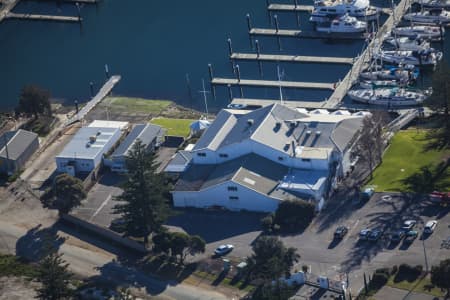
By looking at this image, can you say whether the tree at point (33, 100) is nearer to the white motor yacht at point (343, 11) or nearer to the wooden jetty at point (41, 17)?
the wooden jetty at point (41, 17)

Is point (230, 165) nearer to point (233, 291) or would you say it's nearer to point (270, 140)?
point (270, 140)

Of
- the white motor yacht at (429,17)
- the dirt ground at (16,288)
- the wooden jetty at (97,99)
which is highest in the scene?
the white motor yacht at (429,17)

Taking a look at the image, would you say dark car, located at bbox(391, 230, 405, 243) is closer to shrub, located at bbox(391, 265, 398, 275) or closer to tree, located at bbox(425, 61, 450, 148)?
shrub, located at bbox(391, 265, 398, 275)

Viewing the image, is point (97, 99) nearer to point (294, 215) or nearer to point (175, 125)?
point (175, 125)

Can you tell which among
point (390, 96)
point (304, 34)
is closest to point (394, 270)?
point (390, 96)

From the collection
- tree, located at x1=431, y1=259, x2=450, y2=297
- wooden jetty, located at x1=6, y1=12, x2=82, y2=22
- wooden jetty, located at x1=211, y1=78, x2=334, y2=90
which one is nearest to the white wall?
tree, located at x1=431, y1=259, x2=450, y2=297

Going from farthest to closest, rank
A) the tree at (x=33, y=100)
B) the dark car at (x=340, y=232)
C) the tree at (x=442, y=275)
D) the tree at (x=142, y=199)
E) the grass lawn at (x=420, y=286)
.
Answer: the tree at (x=33, y=100), the tree at (x=142, y=199), the dark car at (x=340, y=232), the grass lawn at (x=420, y=286), the tree at (x=442, y=275)

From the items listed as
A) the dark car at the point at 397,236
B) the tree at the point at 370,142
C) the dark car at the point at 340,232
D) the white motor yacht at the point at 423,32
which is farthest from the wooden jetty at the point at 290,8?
the dark car at the point at 397,236
